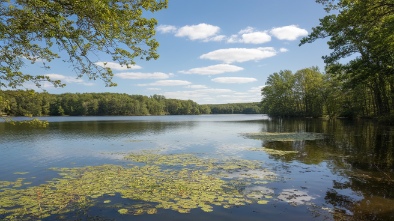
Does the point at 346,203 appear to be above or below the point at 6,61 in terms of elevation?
below

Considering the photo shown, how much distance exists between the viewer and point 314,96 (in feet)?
271

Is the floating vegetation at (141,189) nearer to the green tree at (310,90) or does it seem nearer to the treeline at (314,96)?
the treeline at (314,96)

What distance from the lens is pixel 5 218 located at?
26.5 ft

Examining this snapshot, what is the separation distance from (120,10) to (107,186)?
7186mm

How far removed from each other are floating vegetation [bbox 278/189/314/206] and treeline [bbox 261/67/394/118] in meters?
48.7

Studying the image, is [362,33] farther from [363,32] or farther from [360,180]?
[360,180]

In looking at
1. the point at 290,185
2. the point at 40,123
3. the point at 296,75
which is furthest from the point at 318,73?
the point at 40,123

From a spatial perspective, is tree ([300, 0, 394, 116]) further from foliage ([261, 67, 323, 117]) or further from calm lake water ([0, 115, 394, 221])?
foliage ([261, 67, 323, 117])

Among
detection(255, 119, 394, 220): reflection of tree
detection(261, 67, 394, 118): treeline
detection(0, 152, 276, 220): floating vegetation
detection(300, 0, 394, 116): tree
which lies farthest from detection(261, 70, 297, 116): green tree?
detection(0, 152, 276, 220): floating vegetation

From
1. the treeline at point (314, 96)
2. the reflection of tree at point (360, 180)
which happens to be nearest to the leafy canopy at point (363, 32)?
the reflection of tree at point (360, 180)

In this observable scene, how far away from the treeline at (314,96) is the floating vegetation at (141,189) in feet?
157

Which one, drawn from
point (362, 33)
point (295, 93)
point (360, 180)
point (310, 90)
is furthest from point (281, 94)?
point (360, 180)

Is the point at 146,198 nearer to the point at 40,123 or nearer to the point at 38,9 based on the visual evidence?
the point at 40,123

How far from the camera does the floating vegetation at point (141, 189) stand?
29.7 feet
